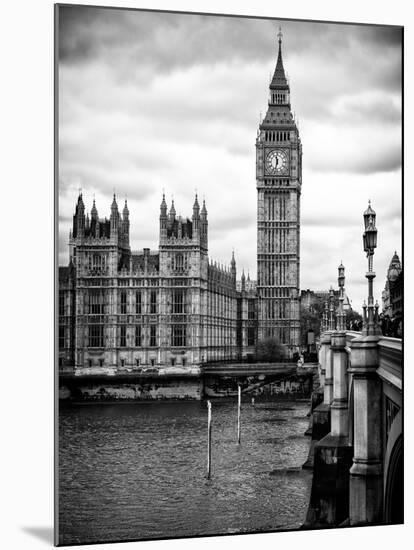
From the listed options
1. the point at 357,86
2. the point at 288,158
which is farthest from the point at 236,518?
the point at 357,86

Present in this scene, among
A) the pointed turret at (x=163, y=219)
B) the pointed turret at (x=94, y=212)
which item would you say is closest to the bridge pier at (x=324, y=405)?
the pointed turret at (x=163, y=219)

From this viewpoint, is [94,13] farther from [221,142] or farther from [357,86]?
[357,86]

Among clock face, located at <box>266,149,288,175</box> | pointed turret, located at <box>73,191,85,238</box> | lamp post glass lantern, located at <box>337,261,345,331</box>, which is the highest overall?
clock face, located at <box>266,149,288,175</box>

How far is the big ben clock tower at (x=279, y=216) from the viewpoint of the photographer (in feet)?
32.1

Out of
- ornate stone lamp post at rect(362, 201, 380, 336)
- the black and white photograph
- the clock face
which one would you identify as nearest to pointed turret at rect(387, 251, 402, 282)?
the black and white photograph

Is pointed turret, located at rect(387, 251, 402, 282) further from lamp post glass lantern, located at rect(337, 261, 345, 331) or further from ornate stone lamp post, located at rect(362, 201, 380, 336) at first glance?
lamp post glass lantern, located at rect(337, 261, 345, 331)

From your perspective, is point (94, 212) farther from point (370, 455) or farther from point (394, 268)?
point (370, 455)

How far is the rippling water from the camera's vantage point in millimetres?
9180

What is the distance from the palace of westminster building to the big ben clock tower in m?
0.01

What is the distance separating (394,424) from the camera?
29.2ft

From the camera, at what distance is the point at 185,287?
12.2m

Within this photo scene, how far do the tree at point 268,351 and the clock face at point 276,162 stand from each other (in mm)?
2007

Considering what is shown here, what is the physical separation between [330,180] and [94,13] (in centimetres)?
278

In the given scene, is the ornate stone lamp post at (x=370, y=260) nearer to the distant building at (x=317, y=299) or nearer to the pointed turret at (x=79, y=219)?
the distant building at (x=317, y=299)
